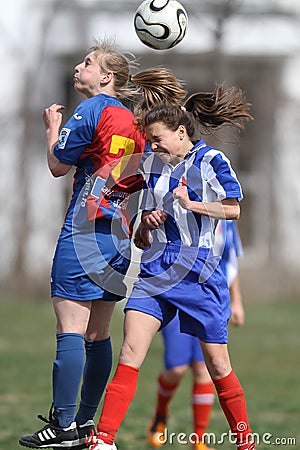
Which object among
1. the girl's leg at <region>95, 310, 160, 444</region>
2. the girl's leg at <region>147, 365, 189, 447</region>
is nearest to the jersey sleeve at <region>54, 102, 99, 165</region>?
the girl's leg at <region>95, 310, 160, 444</region>

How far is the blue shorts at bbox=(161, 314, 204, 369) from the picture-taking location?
709 centimetres

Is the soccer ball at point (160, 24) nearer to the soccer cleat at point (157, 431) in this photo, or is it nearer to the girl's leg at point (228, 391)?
the girl's leg at point (228, 391)

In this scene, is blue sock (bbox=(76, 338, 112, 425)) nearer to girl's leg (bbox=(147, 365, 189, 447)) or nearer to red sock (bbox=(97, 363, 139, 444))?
red sock (bbox=(97, 363, 139, 444))

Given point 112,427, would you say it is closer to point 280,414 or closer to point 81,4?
point 280,414

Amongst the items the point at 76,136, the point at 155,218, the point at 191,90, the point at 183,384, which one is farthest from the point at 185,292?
the point at 191,90

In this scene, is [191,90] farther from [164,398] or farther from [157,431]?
[157,431]

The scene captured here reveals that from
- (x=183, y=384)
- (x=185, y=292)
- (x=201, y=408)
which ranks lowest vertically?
(x=183, y=384)

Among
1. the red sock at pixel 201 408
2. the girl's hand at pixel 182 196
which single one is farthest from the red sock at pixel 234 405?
the red sock at pixel 201 408

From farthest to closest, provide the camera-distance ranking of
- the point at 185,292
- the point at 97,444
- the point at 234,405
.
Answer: the point at 234,405 < the point at 185,292 < the point at 97,444

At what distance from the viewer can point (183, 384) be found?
36.2 ft

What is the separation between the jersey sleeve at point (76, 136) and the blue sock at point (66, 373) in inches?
34.0

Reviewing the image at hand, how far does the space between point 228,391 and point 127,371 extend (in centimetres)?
54

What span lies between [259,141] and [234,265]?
12.7 metres

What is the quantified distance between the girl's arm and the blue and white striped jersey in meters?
0.04
